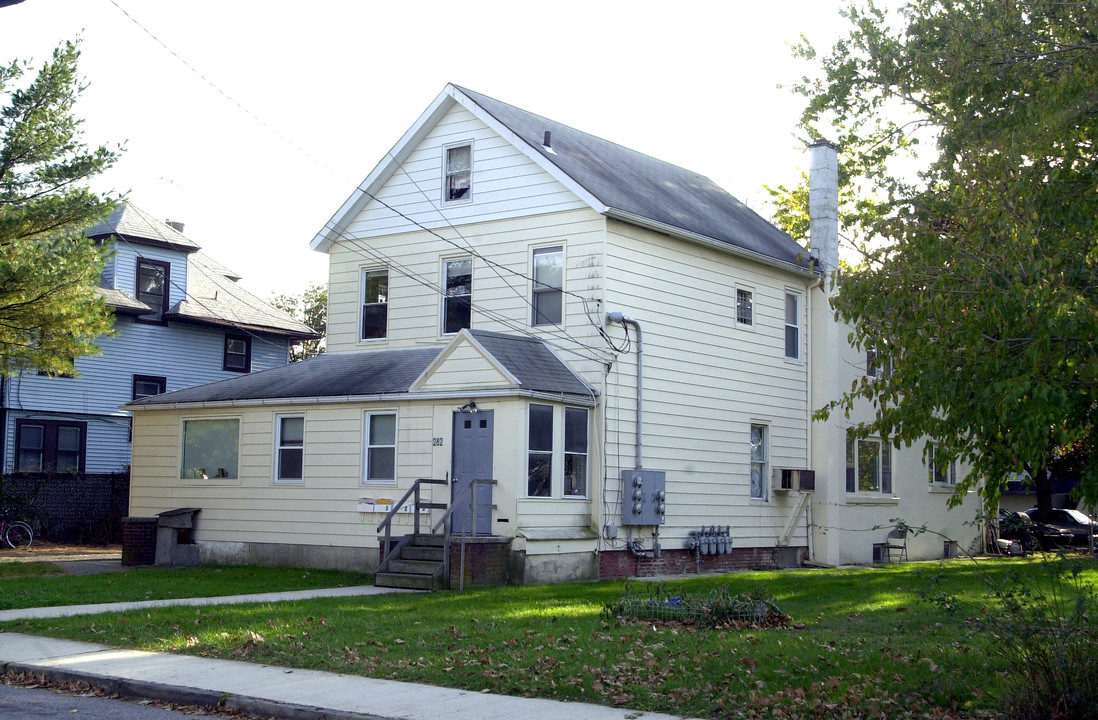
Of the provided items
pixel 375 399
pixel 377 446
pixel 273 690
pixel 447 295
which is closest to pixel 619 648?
pixel 273 690

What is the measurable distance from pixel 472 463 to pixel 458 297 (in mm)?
4140

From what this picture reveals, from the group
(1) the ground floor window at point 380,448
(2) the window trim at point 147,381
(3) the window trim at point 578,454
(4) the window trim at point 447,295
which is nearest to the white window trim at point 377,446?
(1) the ground floor window at point 380,448

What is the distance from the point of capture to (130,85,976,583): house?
19.6 m

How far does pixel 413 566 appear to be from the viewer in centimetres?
1820

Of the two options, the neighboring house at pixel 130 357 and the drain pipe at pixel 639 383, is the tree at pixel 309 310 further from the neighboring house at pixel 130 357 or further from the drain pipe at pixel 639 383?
the drain pipe at pixel 639 383

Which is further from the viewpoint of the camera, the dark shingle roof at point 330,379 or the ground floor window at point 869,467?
the ground floor window at point 869,467

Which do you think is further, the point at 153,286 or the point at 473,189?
the point at 153,286

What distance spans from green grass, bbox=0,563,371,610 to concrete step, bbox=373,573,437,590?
0.91 m

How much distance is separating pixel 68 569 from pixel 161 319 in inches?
579

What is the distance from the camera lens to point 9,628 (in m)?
13.2

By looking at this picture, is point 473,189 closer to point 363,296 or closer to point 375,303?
point 375,303

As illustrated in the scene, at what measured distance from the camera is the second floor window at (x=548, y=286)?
21016mm

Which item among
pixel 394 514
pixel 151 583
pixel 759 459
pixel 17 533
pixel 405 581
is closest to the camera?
pixel 405 581

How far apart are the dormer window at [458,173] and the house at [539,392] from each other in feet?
0.19
